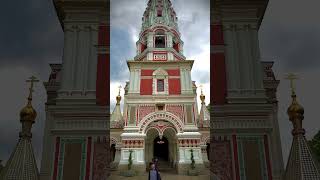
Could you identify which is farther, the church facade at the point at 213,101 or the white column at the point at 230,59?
the white column at the point at 230,59

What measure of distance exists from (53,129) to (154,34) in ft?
38.9

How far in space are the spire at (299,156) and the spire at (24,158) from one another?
12.5 ft

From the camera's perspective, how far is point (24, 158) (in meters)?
6.84

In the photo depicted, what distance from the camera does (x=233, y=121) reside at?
7188 millimetres

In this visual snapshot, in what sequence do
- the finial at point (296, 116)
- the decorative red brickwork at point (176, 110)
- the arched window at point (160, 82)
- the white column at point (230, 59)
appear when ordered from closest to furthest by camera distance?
the finial at point (296, 116) < the white column at point (230, 59) < the decorative red brickwork at point (176, 110) < the arched window at point (160, 82)

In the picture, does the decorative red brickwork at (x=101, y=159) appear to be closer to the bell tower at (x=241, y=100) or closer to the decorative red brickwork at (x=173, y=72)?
the bell tower at (x=241, y=100)

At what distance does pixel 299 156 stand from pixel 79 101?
350 centimetres

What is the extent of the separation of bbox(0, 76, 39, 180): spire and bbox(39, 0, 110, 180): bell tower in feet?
0.98

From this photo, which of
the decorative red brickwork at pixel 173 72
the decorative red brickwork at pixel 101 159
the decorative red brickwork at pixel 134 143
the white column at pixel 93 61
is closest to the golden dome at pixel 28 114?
the white column at pixel 93 61

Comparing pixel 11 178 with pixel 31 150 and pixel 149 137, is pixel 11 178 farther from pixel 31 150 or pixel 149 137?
pixel 149 137

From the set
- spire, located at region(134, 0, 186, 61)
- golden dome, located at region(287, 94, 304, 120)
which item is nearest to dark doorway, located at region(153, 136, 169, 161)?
spire, located at region(134, 0, 186, 61)

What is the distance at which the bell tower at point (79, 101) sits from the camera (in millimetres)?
7105

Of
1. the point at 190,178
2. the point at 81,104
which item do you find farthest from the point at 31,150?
the point at 190,178

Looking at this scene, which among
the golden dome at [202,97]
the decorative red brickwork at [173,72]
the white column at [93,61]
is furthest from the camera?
the golden dome at [202,97]
